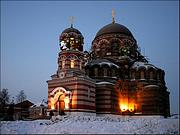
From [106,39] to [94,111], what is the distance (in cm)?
1597

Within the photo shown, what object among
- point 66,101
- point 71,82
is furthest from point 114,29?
point 66,101

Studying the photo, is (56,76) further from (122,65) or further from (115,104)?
(122,65)

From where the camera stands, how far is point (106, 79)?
125 feet

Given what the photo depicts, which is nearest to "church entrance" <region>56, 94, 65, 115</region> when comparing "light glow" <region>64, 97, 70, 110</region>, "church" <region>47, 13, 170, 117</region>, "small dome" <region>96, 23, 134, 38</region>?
"church" <region>47, 13, 170, 117</region>

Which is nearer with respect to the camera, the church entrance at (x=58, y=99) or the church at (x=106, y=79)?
the church entrance at (x=58, y=99)

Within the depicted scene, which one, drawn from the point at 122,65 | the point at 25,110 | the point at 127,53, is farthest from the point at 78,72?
the point at 25,110

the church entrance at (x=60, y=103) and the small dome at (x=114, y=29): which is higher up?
the small dome at (x=114, y=29)

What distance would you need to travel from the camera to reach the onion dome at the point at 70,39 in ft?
111

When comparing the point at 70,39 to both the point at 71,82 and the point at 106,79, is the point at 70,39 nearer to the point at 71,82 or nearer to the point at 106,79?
the point at 71,82

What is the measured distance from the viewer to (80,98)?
104 feet

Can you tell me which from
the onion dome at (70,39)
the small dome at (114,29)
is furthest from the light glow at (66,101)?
the small dome at (114,29)

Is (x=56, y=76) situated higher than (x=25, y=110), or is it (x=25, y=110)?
(x=56, y=76)

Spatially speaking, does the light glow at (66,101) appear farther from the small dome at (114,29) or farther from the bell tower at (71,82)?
the small dome at (114,29)

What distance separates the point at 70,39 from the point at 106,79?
8699 millimetres
